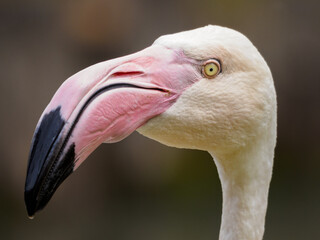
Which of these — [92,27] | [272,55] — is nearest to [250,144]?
[92,27]

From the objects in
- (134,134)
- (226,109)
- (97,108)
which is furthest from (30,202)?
(134,134)

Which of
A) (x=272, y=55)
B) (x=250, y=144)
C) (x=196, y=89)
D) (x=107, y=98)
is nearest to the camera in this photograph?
Answer: (x=107, y=98)

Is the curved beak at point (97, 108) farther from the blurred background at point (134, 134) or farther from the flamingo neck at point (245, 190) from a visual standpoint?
the blurred background at point (134, 134)

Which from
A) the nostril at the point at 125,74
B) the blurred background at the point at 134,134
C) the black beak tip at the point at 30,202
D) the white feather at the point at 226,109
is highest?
the nostril at the point at 125,74

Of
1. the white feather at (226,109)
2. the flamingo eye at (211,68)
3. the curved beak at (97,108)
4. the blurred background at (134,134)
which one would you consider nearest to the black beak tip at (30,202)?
the curved beak at (97,108)

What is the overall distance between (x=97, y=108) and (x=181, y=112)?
0.87ft

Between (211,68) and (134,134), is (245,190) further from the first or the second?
(134,134)

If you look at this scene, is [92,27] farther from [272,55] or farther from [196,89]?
[196,89]

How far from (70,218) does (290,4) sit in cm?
334

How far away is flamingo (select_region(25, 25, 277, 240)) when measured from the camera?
1.54m

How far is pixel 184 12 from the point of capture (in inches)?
235

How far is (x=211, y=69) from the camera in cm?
171

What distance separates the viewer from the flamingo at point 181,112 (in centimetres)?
154

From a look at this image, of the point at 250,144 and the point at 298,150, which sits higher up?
the point at 250,144
